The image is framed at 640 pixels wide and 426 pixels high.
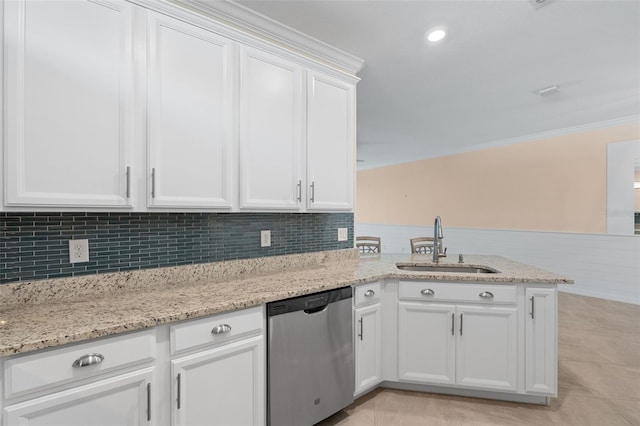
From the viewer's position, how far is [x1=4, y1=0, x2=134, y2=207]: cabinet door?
4.31 ft

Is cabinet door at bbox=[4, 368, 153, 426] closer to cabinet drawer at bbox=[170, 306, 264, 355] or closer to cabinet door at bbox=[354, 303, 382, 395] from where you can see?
cabinet drawer at bbox=[170, 306, 264, 355]

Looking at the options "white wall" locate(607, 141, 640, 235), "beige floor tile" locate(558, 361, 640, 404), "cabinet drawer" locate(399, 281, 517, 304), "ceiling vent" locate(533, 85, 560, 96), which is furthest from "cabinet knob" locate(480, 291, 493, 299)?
"white wall" locate(607, 141, 640, 235)

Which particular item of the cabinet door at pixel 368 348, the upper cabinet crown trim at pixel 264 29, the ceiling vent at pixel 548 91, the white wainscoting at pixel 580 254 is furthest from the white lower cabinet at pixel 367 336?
the ceiling vent at pixel 548 91

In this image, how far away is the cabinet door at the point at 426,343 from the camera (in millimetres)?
2254

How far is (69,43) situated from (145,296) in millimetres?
1204

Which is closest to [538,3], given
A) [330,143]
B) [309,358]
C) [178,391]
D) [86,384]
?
[330,143]

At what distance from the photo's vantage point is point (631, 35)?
246 cm

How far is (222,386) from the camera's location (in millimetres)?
1541

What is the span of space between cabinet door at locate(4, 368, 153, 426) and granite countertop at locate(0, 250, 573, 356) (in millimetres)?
197

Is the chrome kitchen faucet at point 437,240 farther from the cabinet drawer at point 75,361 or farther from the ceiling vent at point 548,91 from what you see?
the cabinet drawer at point 75,361

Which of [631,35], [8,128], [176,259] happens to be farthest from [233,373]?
[631,35]

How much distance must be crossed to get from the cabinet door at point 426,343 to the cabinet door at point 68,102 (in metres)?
1.92

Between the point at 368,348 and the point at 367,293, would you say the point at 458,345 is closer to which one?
the point at 368,348

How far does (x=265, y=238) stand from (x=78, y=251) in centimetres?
112
